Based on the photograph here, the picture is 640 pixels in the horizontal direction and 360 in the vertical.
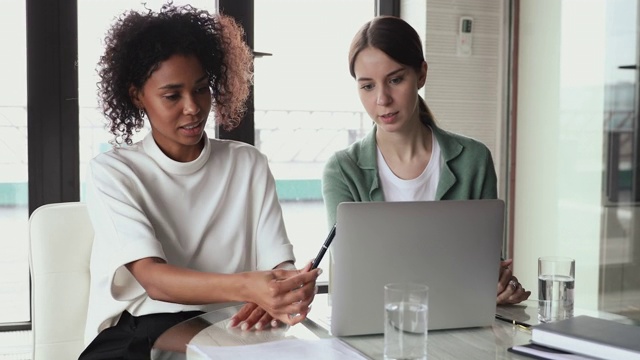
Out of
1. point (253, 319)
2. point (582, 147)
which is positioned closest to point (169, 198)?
point (253, 319)

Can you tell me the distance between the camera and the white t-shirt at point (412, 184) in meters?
1.95

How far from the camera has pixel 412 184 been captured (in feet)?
6.38

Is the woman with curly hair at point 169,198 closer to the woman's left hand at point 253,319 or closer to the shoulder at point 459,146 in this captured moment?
the woman's left hand at point 253,319

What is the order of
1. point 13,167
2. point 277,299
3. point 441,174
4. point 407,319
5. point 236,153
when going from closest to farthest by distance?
point 407,319 < point 277,299 < point 236,153 < point 441,174 < point 13,167

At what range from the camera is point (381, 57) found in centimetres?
192

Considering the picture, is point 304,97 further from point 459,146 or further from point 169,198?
point 169,198

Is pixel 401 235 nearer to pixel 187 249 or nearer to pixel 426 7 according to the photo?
pixel 187 249

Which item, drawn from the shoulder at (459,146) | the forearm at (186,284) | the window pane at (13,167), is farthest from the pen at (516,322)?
the window pane at (13,167)

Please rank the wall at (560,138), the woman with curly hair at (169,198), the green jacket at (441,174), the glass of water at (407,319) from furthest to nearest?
the wall at (560,138)
the green jacket at (441,174)
the woman with curly hair at (169,198)
the glass of water at (407,319)

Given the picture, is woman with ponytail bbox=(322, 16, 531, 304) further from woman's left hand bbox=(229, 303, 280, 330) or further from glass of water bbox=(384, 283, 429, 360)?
glass of water bbox=(384, 283, 429, 360)

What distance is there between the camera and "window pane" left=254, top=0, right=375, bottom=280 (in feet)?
10.1

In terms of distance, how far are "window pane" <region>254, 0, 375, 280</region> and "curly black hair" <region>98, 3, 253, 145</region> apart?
1080mm

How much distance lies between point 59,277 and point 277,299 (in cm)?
63

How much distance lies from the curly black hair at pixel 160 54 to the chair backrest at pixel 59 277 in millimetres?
257
